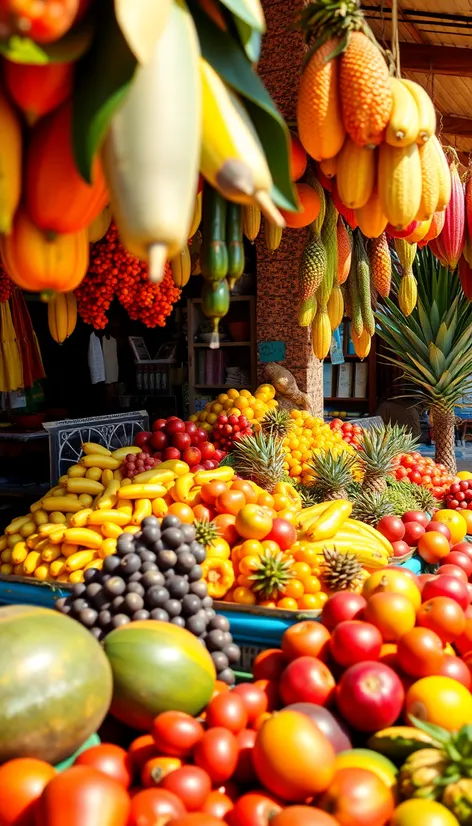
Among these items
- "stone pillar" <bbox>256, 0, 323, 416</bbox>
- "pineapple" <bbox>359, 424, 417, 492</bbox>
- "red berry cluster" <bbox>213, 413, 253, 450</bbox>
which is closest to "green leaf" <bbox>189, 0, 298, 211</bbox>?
"pineapple" <bbox>359, 424, 417, 492</bbox>

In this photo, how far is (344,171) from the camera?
1613mm

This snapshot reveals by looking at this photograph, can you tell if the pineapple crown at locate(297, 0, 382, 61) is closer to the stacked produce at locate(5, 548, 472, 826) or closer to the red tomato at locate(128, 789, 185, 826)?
the stacked produce at locate(5, 548, 472, 826)

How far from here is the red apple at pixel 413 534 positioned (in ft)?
8.42

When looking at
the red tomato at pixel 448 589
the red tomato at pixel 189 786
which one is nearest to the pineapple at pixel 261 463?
the red tomato at pixel 448 589

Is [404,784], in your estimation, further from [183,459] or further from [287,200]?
[183,459]

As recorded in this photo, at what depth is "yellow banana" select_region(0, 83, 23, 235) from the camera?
2.12 feet

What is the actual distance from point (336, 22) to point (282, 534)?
1.47 metres

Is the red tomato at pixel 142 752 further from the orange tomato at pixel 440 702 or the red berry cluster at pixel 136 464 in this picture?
the red berry cluster at pixel 136 464

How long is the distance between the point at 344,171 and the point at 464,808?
138 cm

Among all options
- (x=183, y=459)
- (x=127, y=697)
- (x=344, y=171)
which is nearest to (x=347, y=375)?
(x=183, y=459)

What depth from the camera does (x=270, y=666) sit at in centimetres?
147

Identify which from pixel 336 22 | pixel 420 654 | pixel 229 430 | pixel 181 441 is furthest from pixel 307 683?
pixel 229 430

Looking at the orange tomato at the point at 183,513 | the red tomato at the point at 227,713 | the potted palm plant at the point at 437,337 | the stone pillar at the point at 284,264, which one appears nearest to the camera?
the red tomato at the point at 227,713

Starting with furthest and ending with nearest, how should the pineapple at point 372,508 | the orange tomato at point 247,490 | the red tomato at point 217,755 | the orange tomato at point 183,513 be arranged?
the pineapple at point 372,508 → the orange tomato at point 247,490 → the orange tomato at point 183,513 → the red tomato at point 217,755
